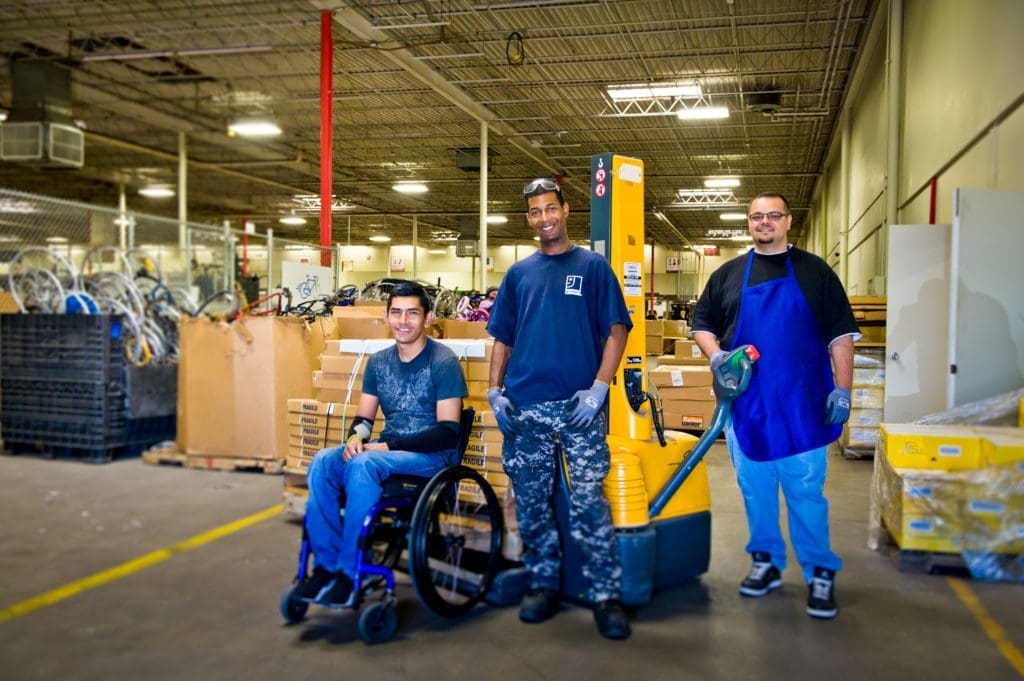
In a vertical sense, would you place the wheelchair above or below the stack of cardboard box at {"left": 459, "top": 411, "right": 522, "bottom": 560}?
below

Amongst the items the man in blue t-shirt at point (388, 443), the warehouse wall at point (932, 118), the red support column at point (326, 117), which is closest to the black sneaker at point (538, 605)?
the man in blue t-shirt at point (388, 443)

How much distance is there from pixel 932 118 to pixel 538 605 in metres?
7.61

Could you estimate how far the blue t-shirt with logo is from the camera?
11.1 feet

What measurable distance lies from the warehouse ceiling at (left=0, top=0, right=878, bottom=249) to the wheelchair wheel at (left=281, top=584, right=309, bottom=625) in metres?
9.63

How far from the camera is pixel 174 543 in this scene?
471 centimetres

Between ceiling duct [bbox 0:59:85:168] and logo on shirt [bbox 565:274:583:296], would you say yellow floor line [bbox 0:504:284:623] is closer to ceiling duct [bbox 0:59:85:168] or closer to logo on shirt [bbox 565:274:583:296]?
logo on shirt [bbox 565:274:583:296]

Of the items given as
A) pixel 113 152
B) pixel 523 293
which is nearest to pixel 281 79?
pixel 113 152

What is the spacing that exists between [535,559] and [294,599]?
3.38 feet

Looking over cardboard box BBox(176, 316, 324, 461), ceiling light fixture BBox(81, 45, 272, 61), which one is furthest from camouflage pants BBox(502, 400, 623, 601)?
ceiling light fixture BBox(81, 45, 272, 61)

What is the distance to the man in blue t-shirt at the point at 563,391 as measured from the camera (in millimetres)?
3355

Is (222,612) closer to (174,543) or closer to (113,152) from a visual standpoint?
(174,543)

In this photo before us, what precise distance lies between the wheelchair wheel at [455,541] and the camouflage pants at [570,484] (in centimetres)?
23

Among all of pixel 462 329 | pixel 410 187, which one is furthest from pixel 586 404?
pixel 410 187

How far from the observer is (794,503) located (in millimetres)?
3725
